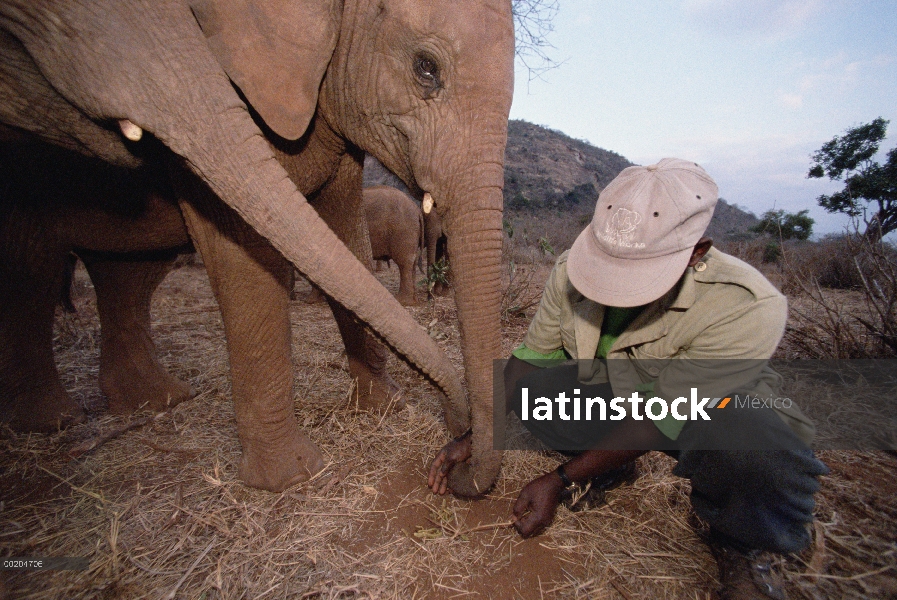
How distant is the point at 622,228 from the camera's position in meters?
1.68

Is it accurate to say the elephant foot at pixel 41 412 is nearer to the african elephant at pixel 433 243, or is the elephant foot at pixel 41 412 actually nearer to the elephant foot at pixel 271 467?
the elephant foot at pixel 271 467

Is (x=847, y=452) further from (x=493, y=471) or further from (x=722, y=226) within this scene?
(x=722, y=226)

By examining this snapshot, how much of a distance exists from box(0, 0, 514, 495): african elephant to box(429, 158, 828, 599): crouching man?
456mm

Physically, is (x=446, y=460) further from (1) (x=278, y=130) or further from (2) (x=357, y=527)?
(1) (x=278, y=130)

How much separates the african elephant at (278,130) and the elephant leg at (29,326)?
128mm

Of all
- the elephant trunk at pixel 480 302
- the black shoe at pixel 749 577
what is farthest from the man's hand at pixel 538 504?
the black shoe at pixel 749 577

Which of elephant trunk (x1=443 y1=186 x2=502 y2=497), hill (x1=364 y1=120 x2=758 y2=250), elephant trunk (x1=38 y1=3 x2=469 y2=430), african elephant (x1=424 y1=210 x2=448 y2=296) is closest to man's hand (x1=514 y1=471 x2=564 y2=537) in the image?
elephant trunk (x1=443 y1=186 x2=502 y2=497)

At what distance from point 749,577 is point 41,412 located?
12.6 ft

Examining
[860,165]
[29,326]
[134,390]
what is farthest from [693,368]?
[860,165]

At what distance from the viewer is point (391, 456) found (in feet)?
8.64

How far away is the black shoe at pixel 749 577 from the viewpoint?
1735mm

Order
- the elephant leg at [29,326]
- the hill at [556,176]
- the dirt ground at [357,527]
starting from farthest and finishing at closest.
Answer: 1. the hill at [556,176]
2. the elephant leg at [29,326]
3. the dirt ground at [357,527]

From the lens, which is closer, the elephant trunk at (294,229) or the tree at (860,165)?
the elephant trunk at (294,229)

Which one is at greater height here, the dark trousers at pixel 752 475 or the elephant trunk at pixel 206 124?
the elephant trunk at pixel 206 124
